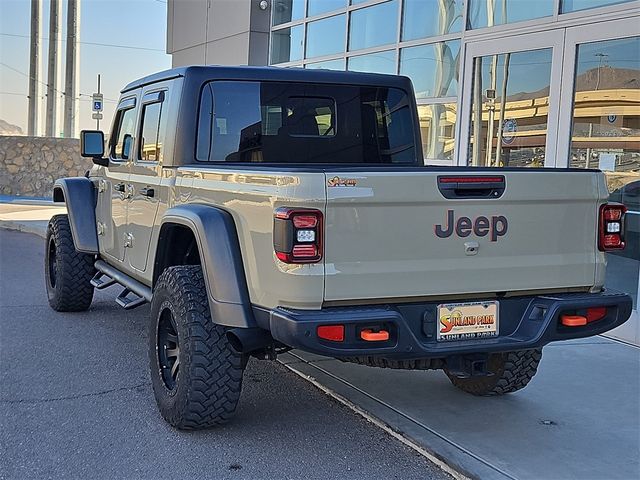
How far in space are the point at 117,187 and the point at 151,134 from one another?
0.78 m

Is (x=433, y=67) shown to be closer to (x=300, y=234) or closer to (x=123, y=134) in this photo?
(x=123, y=134)

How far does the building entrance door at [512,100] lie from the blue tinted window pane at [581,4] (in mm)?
233

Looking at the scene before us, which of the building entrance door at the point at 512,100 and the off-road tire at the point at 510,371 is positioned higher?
the building entrance door at the point at 512,100

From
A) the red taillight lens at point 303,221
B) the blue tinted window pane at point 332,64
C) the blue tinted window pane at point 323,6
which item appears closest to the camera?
the red taillight lens at point 303,221

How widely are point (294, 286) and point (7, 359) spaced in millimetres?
3258

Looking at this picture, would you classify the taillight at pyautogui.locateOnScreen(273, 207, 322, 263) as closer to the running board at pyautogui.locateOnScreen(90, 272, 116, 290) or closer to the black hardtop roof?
the black hardtop roof

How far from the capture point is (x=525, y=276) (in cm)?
391

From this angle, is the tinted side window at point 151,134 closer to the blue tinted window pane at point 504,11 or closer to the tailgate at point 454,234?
the tailgate at point 454,234

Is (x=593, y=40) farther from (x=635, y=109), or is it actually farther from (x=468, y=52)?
(x=468, y=52)

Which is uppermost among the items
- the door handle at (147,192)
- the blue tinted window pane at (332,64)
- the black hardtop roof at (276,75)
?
the blue tinted window pane at (332,64)

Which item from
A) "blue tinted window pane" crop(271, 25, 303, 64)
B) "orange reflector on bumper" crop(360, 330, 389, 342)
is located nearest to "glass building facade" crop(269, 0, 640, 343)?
"blue tinted window pane" crop(271, 25, 303, 64)

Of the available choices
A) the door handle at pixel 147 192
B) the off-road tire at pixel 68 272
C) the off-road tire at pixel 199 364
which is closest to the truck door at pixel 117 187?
the door handle at pixel 147 192

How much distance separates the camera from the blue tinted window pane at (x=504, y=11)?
7727 mm

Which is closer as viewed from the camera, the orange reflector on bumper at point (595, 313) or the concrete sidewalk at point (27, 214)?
the orange reflector on bumper at point (595, 313)
